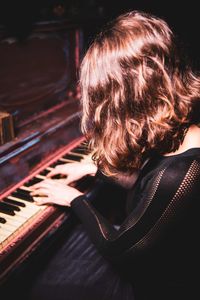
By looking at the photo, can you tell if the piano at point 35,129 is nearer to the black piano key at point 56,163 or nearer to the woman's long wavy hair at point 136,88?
the black piano key at point 56,163

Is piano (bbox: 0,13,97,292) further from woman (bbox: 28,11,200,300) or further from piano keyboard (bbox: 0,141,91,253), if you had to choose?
woman (bbox: 28,11,200,300)

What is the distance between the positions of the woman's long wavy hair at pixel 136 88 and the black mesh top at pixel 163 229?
5.8 inches

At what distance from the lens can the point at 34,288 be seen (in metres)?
1.58

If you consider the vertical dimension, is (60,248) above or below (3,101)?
below

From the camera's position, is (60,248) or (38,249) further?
(60,248)

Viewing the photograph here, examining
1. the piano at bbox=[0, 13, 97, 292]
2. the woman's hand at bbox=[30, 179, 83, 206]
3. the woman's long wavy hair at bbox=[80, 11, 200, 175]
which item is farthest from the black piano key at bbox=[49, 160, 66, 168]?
the woman's long wavy hair at bbox=[80, 11, 200, 175]

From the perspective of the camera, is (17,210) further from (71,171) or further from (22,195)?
(71,171)

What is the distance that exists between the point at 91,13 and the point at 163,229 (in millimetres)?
2143

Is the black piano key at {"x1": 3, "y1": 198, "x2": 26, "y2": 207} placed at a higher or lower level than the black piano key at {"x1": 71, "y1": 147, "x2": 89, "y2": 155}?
higher

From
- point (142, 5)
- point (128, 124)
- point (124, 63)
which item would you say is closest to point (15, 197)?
point (128, 124)

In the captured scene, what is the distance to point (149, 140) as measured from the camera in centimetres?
133

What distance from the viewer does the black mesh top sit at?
46.3 inches

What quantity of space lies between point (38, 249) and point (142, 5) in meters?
2.92

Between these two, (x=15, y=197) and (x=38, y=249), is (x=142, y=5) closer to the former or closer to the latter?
(x=15, y=197)
